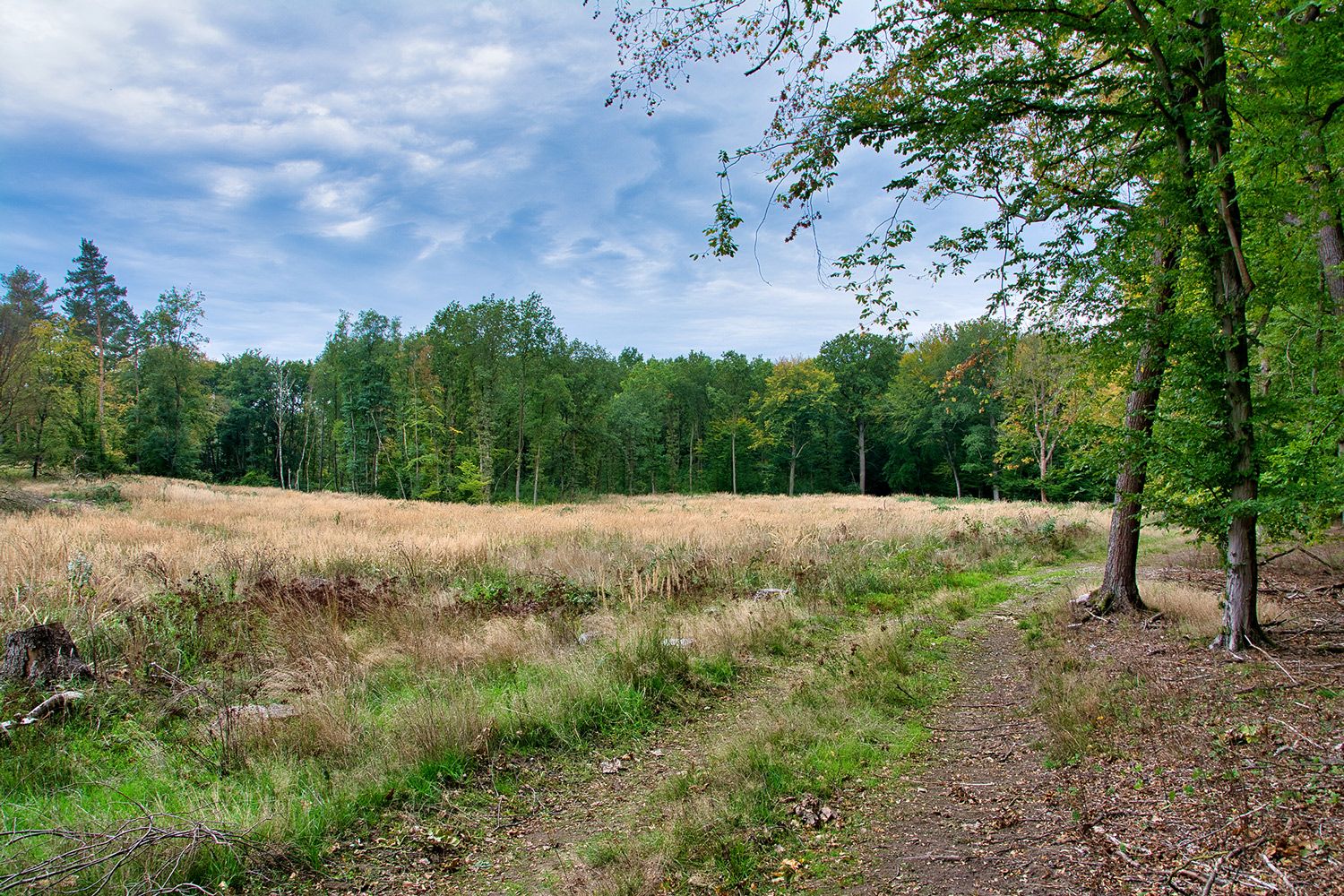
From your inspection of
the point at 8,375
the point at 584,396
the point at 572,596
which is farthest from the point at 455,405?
the point at 572,596

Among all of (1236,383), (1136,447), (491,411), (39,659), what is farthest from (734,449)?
(39,659)

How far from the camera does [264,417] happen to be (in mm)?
63406

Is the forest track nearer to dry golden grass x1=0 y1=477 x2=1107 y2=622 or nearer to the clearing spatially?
the clearing

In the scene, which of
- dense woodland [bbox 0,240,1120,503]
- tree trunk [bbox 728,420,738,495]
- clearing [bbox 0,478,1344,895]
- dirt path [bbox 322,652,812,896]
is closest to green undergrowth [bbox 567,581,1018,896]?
clearing [bbox 0,478,1344,895]

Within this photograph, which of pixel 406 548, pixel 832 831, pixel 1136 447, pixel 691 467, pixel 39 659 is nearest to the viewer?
pixel 832 831

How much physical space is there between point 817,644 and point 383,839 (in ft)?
16.9

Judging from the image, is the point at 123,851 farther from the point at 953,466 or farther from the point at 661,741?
the point at 953,466

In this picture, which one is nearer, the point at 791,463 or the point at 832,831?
the point at 832,831

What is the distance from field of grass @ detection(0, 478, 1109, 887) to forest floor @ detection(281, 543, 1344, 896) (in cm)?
28

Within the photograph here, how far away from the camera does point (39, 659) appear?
201 inches

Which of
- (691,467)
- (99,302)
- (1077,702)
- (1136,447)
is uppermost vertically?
(99,302)

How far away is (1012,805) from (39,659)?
7.68 meters

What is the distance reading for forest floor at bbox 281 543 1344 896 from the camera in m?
2.83

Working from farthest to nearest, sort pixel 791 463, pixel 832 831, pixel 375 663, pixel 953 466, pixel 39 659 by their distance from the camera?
pixel 791 463, pixel 953 466, pixel 375 663, pixel 39 659, pixel 832 831
